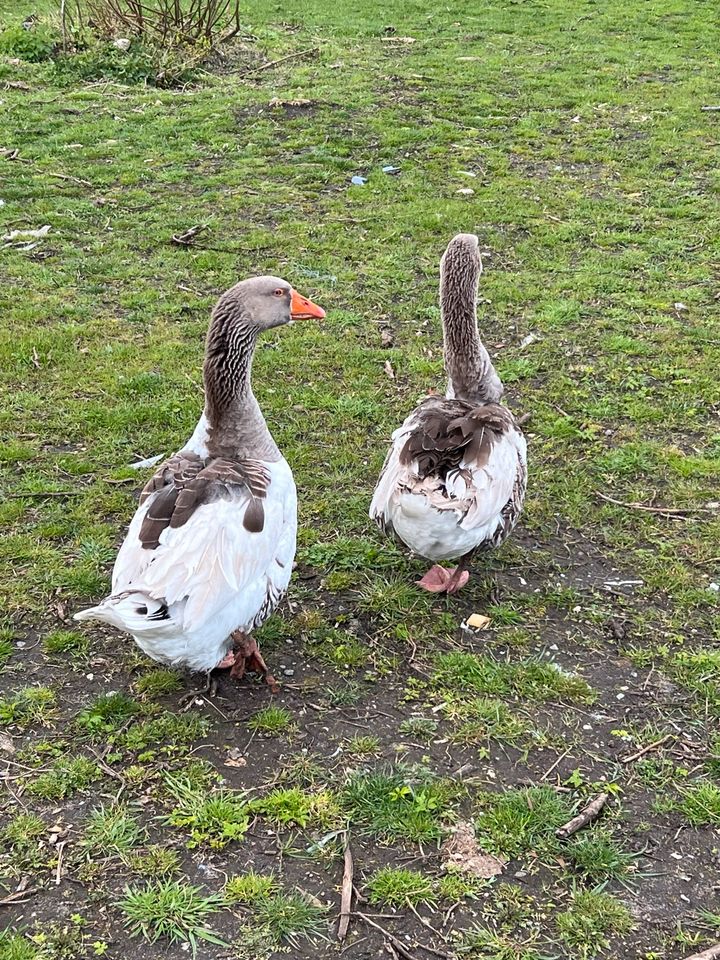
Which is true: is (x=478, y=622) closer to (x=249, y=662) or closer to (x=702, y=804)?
(x=249, y=662)

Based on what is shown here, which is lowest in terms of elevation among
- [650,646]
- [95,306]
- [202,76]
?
[650,646]

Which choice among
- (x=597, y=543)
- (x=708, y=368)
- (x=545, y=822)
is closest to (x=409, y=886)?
(x=545, y=822)

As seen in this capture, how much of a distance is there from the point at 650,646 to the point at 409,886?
186 centimetres

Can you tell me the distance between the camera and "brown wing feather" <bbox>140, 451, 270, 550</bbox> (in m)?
3.77

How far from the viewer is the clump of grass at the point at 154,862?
3281 mm

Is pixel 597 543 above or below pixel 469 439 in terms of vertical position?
below

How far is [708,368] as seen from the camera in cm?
690

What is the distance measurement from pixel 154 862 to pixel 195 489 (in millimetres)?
1471

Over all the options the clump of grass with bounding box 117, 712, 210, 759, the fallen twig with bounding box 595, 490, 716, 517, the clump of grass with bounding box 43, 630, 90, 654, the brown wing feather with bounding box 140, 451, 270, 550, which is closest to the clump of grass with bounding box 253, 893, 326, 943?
the clump of grass with bounding box 117, 712, 210, 759

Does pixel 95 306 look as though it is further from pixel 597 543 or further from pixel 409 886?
pixel 409 886

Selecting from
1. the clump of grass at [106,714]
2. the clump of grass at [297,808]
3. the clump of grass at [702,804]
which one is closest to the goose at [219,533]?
the clump of grass at [106,714]

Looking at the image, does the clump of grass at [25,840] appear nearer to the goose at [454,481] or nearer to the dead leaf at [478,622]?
the goose at [454,481]

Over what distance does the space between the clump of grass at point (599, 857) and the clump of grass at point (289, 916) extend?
3.22 ft

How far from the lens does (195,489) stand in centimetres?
385
